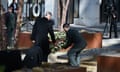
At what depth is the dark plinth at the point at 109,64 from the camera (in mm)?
11695

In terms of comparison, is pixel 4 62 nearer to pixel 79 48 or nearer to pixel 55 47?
pixel 79 48

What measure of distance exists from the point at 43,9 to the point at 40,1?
2.22 ft

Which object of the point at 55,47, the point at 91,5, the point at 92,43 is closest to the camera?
the point at 55,47

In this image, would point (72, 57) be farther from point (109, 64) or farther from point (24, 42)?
point (24, 42)

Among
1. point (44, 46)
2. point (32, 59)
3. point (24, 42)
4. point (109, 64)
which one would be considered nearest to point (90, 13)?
point (24, 42)

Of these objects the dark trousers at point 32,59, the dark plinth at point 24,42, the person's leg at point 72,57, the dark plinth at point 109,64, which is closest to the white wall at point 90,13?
the dark plinth at point 24,42

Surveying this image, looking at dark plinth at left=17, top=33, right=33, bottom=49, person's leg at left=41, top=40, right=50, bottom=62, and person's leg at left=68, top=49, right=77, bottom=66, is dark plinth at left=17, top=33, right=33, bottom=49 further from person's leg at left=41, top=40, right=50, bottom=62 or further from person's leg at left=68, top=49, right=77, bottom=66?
person's leg at left=41, top=40, right=50, bottom=62

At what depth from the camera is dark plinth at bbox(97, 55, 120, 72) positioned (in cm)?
1170

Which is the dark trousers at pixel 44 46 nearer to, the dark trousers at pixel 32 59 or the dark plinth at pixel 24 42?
the dark trousers at pixel 32 59

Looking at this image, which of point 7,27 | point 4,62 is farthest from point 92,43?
point 4,62

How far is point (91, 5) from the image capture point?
34.8 meters

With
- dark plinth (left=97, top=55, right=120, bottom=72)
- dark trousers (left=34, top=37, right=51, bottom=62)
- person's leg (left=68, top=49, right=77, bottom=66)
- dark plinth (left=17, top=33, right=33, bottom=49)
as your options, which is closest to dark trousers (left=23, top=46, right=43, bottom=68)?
dark plinth (left=97, top=55, right=120, bottom=72)

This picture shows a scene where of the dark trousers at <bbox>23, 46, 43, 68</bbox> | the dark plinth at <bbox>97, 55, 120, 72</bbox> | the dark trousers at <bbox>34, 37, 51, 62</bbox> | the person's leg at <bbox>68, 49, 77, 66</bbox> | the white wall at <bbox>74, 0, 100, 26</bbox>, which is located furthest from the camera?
the white wall at <bbox>74, 0, 100, 26</bbox>

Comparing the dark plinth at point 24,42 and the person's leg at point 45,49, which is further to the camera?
the dark plinth at point 24,42
